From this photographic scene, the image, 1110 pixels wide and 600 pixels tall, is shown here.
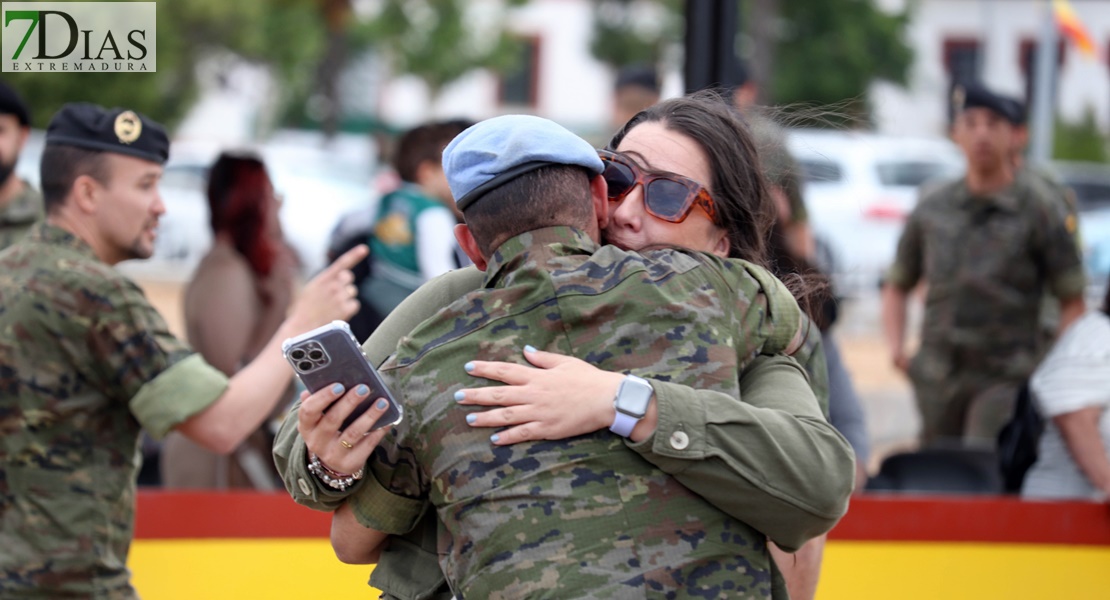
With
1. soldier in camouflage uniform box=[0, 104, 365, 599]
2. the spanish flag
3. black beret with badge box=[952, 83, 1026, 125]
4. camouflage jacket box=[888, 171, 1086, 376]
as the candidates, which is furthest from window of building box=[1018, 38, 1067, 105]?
soldier in camouflage uniform box=[0, 104, 365, 599]

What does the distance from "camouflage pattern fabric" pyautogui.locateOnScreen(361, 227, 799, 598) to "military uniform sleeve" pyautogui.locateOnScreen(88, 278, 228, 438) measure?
120 cm

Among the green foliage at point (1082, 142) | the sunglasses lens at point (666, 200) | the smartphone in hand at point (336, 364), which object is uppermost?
the sunglasses lens at point (666, 200)

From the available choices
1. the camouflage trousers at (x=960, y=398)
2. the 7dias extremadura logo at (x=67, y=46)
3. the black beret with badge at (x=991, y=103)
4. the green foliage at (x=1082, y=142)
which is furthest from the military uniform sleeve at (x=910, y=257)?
the green foliage at (x=1082, y=142)

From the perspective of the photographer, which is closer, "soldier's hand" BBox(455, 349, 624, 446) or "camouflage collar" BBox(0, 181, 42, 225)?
"soldier's hand" BBox(455, 349, 624, 446)

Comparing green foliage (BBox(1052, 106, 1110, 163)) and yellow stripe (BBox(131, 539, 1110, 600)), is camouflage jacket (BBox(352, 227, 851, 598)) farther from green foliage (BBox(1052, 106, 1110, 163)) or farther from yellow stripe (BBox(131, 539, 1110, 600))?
green foliage (BBox(1052, 106, 1110, 163))

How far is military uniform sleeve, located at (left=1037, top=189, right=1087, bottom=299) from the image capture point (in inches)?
204

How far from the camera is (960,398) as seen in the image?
5535mm

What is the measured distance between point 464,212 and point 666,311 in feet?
1.01

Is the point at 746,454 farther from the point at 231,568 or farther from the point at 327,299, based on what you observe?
the point at 231,568

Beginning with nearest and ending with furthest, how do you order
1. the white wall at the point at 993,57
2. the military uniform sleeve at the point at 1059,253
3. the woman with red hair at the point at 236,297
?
the woman with red hair at the point at 236,297
the military uniform sleeve at the point at 1059,253
the white wall at the point at 993,57

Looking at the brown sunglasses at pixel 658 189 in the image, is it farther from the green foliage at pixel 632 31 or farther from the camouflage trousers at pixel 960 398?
the green foliage at pixel 632 31

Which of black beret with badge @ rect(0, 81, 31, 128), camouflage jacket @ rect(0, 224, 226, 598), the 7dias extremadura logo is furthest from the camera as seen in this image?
black beret with badge @ rect(0, 81, 31, 128)

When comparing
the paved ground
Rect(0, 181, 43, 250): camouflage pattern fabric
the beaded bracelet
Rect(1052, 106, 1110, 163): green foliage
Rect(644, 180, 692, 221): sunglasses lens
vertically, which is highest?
Rect(644, 180, 692, 221): sunglasses lens

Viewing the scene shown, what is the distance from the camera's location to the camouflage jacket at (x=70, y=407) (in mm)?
2631
